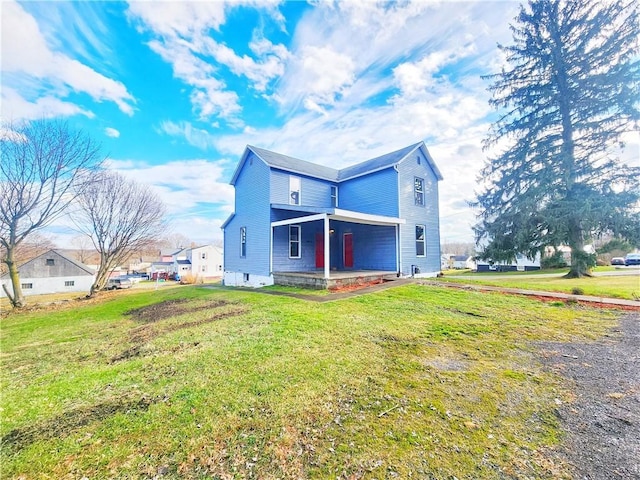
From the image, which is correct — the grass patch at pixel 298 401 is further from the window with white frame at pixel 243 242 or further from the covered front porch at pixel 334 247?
the window with white frame at pixel 243 242

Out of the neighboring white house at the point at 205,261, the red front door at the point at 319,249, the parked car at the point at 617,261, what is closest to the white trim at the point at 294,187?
the red front door at the point at 319,249

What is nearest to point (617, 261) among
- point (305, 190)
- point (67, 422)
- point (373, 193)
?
point (373, 193)

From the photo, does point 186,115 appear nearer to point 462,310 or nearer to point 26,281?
point 462,310

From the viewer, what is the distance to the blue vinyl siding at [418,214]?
1395cm

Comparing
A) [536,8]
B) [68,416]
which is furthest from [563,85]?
[68,416]

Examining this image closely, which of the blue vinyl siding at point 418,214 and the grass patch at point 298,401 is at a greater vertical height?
the blue vinyl siding at point 418,214

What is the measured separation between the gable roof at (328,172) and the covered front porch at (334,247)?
267 centimetres

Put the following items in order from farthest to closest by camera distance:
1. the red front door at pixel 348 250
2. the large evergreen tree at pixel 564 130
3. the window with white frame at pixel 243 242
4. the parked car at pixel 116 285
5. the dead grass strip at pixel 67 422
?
the parked car at pixel 116 285 < the red front door at pixel 348 250 < the window with white frame at pixel 243 242 < the large evergreen tree at pixel 564 130 < the dead grass strip at pixel 67 422

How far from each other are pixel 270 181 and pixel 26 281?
138 feet

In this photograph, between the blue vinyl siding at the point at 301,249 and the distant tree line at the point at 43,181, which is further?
the blue vinyl siding at the point at 301,249

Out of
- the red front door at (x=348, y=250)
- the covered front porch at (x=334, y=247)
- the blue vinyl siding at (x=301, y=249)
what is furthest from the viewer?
the red front door at (x=348, y=250)

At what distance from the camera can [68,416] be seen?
2.92m

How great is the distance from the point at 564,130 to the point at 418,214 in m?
7.98

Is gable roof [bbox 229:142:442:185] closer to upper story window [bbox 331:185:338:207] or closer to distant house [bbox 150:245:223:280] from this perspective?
upper story window [bbox 331:185:338:207]
